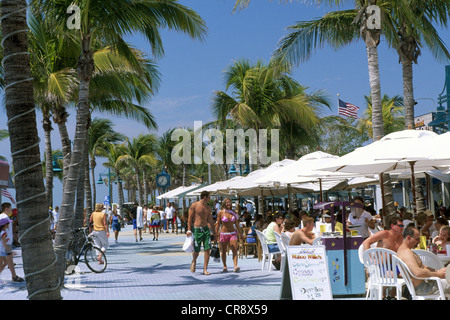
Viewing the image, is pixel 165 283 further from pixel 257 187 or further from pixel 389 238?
pixel 257 187

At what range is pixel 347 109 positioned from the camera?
35.8 meters

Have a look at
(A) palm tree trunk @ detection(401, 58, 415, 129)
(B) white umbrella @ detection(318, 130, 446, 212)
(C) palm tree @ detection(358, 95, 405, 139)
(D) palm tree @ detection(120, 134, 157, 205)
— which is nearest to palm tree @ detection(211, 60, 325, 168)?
(A) palm tree trunk @ detection(401, 58, 415, 129)

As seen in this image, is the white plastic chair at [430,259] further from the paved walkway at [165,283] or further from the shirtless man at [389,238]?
the paved walkway at [165,283]

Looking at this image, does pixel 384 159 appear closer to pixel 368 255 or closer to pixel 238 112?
pixel 368 255

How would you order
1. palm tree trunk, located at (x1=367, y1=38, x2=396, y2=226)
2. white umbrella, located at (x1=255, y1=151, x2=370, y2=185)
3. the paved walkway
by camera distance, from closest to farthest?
1. the paved walkway
2. white umbrella, located at (x1=255, y1=151, x2=370, y2=185)
3. palm tree trunk, located at (x1=367, y1=38, x2=396, y2=226)

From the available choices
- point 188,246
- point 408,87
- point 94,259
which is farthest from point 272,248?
point 408,87

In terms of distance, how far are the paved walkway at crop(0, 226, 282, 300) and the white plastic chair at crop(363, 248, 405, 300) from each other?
2094 millimetres

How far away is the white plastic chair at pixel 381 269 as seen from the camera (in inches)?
284

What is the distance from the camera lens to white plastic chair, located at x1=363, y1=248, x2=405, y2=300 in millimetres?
7203

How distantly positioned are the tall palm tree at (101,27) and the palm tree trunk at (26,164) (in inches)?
216

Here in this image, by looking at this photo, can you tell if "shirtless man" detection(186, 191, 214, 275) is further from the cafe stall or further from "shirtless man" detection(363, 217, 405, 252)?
"shirtless man" detection(363, 217, 405, 252)

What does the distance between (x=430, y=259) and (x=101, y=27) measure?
8433 mm

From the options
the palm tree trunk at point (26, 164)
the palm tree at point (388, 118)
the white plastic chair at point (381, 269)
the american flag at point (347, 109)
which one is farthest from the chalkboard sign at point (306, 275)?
the palm tree at point (388, 118)
